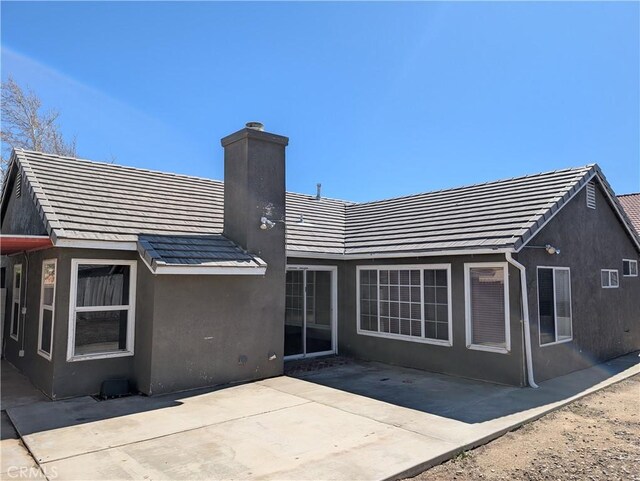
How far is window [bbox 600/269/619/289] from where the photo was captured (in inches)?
433

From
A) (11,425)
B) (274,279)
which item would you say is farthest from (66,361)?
(274,279)

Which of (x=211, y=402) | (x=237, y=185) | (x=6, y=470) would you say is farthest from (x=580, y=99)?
(x=6, y=470)

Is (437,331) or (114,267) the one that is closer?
(114,267)

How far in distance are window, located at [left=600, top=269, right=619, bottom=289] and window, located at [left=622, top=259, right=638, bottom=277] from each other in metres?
0.67

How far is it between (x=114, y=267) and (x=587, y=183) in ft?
35.6

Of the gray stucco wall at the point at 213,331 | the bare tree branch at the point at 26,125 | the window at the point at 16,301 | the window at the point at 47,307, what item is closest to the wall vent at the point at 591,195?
the gray stucco wall at the point at 213,331

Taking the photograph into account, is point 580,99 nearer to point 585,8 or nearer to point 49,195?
point 585,8

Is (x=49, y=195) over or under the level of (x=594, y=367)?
over

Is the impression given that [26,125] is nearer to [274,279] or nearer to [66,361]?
[66,361]

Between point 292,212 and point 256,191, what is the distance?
4.51 metres

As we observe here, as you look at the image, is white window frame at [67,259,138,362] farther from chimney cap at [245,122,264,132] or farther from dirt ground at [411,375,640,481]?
dirt ground at [411,375,640,481]

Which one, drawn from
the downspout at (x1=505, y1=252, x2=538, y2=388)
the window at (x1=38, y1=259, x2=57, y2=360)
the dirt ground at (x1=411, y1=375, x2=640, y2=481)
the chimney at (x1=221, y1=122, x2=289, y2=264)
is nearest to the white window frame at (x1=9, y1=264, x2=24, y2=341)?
the window at (x1=38, y1=259, x2=57, y2=360)

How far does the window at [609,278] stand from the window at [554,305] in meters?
2.09

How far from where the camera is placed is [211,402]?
717cm
